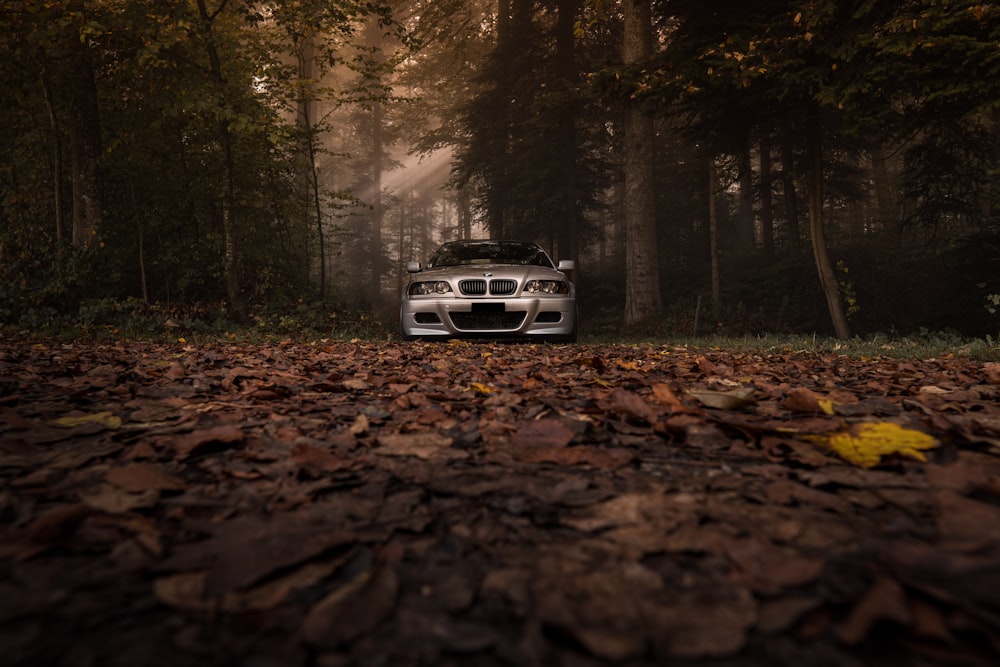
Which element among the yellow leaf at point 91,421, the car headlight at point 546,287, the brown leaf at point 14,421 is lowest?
the yellow leaf at point 91,421

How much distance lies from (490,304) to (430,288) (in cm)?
87

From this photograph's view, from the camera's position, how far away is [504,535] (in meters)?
1.22

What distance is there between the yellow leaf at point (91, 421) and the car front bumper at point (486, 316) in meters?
4.88

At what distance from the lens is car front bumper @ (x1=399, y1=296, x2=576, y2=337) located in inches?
272

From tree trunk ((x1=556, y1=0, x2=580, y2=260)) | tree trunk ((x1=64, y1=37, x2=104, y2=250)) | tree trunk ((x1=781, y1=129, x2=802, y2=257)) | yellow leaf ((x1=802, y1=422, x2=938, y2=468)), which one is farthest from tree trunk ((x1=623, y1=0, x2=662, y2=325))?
tree trunk ((x1=64, y1=37, x2=104, y2=250))

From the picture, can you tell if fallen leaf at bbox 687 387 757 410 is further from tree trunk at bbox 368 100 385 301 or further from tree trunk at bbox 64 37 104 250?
tree trunk at bbox 368 100 385 301

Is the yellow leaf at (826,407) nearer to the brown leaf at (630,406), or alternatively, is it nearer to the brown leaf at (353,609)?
the brown leaf at (630,406)

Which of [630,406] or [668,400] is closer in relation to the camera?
[630,406]

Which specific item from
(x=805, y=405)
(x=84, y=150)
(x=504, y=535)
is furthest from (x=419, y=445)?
(x=84, y=150)

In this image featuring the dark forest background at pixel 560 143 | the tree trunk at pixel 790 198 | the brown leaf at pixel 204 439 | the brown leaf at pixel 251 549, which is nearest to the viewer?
the brown leaf at pixel 251 549

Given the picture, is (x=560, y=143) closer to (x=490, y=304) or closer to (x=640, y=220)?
(x=640, y=220)

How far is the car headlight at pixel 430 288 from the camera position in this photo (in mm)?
7082

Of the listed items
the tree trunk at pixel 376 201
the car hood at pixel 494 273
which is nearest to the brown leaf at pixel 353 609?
the car hood at pixel 494 273

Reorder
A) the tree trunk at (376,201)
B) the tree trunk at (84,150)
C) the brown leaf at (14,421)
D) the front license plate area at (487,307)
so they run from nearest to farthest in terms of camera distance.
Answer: the brown leaf at (14,421)
the front license plate area at (487,307)
the tree trunk at (84,150)
the tree trunk at (376,201)
